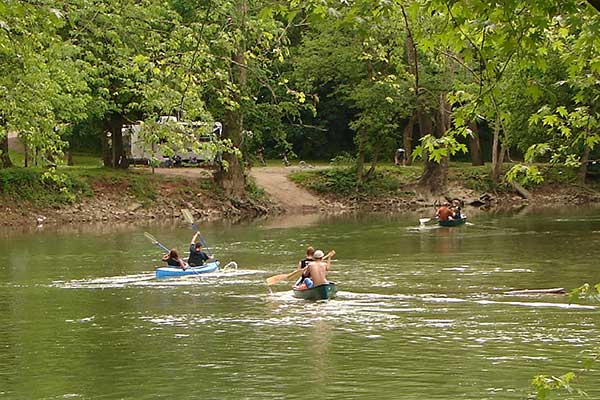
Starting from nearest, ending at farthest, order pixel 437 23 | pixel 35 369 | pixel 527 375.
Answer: pixel 437 23, pixel 527 375, pixel 35 369

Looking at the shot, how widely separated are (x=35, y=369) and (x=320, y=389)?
4.67m

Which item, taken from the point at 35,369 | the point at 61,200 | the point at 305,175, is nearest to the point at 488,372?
the point at 35,369

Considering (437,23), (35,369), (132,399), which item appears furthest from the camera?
(35,369)

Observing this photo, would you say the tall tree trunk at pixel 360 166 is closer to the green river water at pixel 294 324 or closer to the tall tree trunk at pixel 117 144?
the tall tree trunk at pixel 117 144

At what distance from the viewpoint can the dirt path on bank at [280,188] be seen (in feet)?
187

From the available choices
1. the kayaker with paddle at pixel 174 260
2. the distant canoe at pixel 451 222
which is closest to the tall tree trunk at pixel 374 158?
the distant canoe at pixel 451 222

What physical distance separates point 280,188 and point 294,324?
37949 millimetres

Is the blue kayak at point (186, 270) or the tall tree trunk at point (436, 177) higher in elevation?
the tall tree trunk at point (436, 177)

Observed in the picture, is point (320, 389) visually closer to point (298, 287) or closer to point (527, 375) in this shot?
point (527, 375)

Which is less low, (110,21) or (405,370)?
(110,21)

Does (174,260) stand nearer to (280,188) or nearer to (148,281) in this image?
(148,281)

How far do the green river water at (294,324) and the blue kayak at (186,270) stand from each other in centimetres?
35

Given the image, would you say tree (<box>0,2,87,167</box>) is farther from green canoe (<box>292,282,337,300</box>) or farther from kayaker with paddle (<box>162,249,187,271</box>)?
kayaker with paddle (<box>162,249,187,271</box>)

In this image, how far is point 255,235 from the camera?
41906mm
